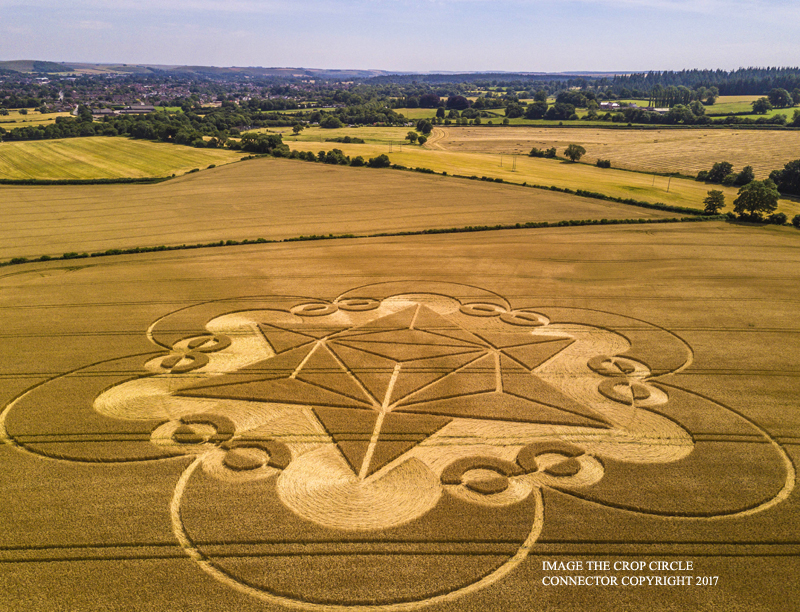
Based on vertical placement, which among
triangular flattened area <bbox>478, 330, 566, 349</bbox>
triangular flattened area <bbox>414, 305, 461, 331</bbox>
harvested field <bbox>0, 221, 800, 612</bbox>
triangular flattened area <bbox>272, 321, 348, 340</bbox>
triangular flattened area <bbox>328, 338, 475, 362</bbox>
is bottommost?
harvested field <bbox>0, 221, 800, 612</bbox>

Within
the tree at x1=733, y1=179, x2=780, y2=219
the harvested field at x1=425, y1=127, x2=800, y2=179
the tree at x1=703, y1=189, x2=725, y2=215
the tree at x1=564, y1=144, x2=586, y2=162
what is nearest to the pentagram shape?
the tree at x1=733, y1=179, x2=780, y2=219

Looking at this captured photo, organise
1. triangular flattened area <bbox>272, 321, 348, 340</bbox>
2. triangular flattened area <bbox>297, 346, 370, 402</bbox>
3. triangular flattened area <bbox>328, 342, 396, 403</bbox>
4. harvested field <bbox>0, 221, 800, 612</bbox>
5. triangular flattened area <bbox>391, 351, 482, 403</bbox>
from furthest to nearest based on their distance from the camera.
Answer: triangular flattened area <bbox>272, 321, 348, 340</bbox> < triangular flattened area <bbox>328, 342, 396, 403</bbox> < triangular flattened area <bbox>391, 351, 482, 403</bbox> < triangular flattened area <bbox>297, 346, 370, 402</bbox> < harvested field <bbox>0, 221, 800, 612</bbox>

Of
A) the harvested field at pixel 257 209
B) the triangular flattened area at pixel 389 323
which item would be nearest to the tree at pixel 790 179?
the harvested field at pixel 257 209

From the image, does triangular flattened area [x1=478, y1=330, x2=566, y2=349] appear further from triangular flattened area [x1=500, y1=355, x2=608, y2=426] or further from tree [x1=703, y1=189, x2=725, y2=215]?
tree [x1=703, y1=189, x2=725, y2=215]

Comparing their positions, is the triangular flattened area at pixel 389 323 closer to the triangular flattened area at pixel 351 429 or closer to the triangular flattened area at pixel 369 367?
the triangular flattened area at pixel 369 367

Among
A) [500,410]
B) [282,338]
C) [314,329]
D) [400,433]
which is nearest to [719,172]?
[500,410]

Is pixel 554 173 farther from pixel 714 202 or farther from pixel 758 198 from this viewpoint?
pixel 758 198
